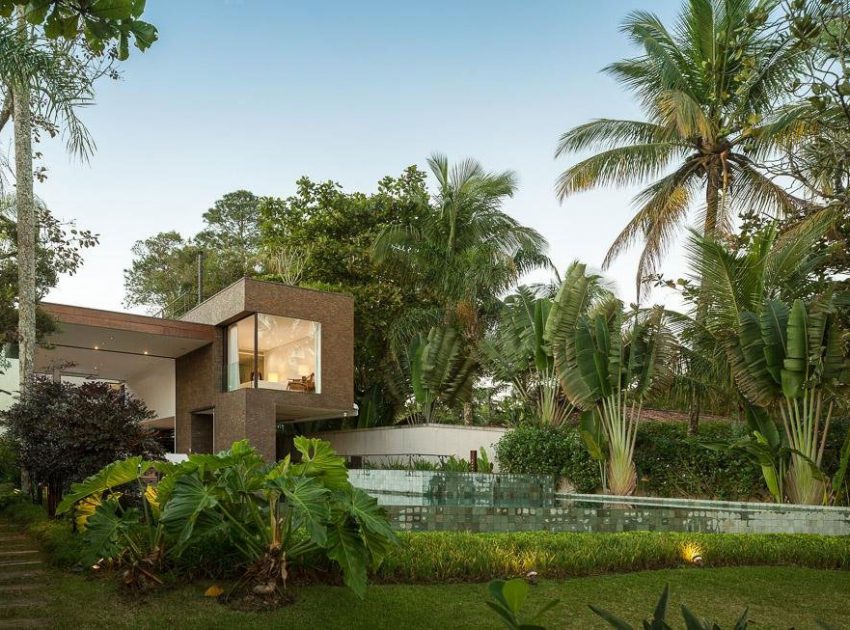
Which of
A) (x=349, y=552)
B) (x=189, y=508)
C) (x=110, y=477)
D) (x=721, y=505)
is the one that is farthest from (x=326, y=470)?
(x=721, y=505)

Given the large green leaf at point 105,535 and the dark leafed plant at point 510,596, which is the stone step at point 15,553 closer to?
the large green leaf at point 105,535

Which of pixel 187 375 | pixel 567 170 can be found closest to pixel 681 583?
pixel 567 170

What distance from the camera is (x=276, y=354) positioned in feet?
63.6

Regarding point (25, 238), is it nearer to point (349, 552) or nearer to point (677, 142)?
point (349, 552)

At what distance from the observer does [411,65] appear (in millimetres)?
18031

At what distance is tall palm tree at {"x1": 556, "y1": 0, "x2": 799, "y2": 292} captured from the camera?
17.2 m

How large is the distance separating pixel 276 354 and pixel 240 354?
39.9 inches

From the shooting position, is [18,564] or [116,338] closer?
[18,564]

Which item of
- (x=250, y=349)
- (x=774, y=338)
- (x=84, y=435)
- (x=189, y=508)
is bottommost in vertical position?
(x=189, y=508)

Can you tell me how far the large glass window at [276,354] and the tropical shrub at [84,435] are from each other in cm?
787

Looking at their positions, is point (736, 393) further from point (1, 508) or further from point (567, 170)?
point (1, 508)

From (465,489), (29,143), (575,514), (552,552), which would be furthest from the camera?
(29,143)

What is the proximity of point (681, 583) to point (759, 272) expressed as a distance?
683 cm

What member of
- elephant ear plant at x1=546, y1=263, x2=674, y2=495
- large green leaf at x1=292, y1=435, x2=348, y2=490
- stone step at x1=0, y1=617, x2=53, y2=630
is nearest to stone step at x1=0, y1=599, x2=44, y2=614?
stone step at x1=0, y1=617, x2=53, y2=630
